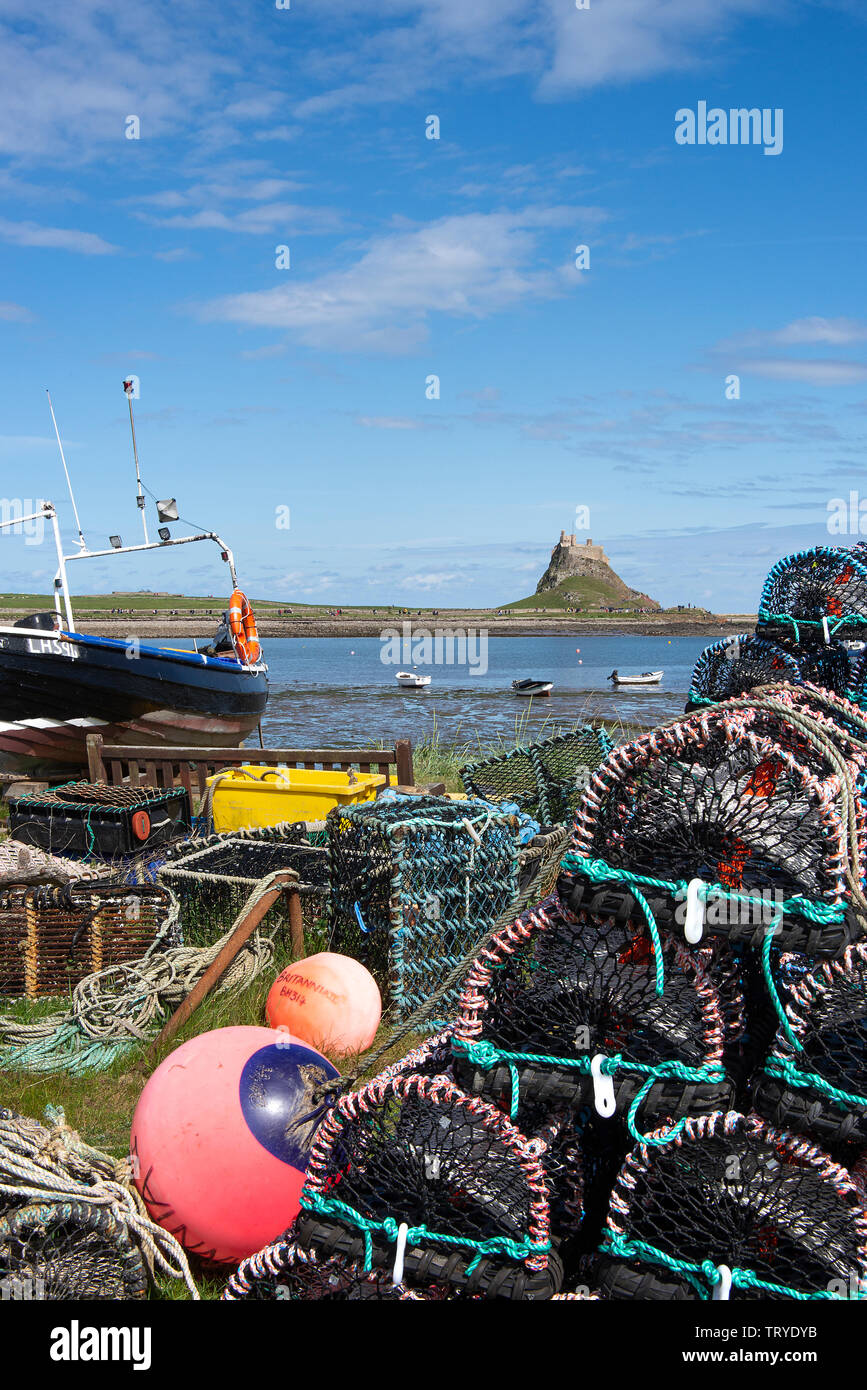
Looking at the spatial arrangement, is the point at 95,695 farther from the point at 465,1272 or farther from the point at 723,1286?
the point at 723,1286

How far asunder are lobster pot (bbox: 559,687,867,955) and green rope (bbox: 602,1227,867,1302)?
0.67 m

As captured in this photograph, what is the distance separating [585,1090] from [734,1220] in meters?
0.40

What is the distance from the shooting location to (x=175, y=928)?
183 inches

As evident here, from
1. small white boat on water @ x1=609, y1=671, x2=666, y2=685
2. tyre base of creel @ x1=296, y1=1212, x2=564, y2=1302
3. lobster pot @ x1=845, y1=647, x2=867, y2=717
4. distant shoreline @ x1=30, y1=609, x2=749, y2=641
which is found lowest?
small white boat on water @ x1=609, y1=671, x2=666, y2=685

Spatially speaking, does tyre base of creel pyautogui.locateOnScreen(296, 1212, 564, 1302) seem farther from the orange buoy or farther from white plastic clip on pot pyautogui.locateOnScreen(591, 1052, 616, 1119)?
the orange buoy

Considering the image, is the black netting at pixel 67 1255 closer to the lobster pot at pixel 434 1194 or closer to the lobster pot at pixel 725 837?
the lobster pot at pixel 434 1194

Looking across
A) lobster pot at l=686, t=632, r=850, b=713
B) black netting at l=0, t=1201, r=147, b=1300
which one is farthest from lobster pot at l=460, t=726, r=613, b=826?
black netting at l=0, t=1201, r=147, b=1300

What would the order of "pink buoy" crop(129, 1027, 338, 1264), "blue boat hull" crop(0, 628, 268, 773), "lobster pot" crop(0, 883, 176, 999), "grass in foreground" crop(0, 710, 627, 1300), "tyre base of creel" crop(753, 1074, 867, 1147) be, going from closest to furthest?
"tyre base of creel" crop(753, 1074, 867, 1147)
"pink buoy" crop(129, 1027, 338, 1264)
"grass in foreground" crop(0, 710, 627, 1300)
"lobster pot" crop(0, 883, 176, 999)
"blue boat hull" crop(0, 628, 268, 773)

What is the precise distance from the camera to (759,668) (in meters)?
4.30

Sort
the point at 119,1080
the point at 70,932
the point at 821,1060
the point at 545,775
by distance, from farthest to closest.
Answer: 1. the point at 545,775
2. the point at 70,932
3. the point at 119,1080
4. the point at 821,1060

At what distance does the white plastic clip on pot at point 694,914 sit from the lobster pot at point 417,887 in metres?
2.05

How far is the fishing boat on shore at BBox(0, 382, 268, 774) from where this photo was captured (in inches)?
495

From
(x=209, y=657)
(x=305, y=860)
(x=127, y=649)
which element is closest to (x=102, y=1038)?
(x=305, y=860)

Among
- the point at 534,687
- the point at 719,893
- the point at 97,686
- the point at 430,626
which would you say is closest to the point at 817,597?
the point at 719,893
